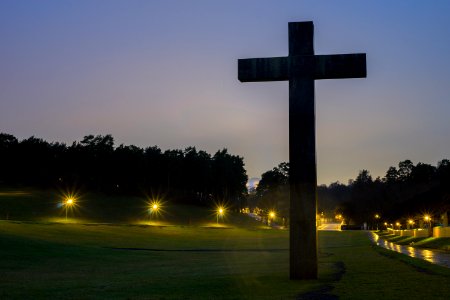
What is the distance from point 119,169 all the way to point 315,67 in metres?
129

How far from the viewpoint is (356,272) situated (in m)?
16.3

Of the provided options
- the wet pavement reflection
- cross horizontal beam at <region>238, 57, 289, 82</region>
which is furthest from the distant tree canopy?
cross horizontal beam at <region>238, 57, 289, 82</region>

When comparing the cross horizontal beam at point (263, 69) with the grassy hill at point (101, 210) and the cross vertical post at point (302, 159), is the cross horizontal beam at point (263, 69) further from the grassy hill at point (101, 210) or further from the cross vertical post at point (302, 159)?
the grassy hill at point (101, 210)

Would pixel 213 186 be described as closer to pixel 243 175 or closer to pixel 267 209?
pixel 243 175

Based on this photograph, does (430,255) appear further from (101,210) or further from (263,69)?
(101,210)

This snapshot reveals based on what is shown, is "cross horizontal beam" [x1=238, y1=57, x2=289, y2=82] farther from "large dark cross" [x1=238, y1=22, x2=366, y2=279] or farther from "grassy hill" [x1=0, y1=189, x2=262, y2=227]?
"grassy hill" [x1=0, y1=189, x2=262, y2=227]

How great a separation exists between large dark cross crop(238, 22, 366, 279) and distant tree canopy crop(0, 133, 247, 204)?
128256mm

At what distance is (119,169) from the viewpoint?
5527 inches

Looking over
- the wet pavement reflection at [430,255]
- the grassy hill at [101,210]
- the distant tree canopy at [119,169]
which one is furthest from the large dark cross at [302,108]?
the distant tree canopy at [119,169]

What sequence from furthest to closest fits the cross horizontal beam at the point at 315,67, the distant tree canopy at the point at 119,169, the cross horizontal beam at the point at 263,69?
1. the distant tree canopy at the point at 119,169
2. the cross horizontal beam at the point at 263,69
3. the cross horizontal beam at the point at 315,67

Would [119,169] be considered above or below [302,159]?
above

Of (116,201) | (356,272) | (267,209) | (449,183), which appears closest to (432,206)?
(449,183)

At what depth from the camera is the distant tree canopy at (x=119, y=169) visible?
135500 mm

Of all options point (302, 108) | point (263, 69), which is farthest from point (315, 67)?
point (263, 69)
